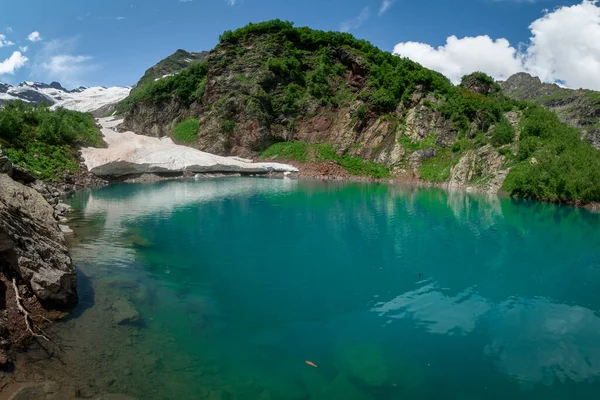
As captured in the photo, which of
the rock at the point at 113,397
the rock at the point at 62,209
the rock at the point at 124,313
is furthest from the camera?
the rock at the point at 62,209

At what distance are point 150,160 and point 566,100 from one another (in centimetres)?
14911

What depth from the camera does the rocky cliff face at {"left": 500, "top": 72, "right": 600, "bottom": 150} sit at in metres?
87.7

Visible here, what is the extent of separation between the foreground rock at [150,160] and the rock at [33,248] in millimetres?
34666

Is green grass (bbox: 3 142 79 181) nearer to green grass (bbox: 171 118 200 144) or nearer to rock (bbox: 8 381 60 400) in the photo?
green grass (bbox: 171 118 200 144)

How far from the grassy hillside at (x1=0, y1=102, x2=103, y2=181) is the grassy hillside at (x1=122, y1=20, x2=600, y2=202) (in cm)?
1818

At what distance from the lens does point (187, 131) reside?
62.0 m

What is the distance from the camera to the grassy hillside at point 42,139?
3316 centimetres

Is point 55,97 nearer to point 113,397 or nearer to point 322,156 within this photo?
point 322,156

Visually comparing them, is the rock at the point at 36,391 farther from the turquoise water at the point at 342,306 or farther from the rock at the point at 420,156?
the rock at the point at 420,156

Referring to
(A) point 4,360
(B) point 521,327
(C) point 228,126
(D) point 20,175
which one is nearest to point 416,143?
(C) point 228,126

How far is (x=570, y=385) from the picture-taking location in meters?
7.71

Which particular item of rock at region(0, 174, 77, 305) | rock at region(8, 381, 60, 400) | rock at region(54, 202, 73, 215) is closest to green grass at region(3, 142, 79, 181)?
rock at region(54, 202, 73, 215)

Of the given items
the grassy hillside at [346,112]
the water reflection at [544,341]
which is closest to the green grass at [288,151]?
the grassy hillside at [346,112]

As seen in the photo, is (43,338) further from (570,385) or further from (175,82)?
(175,82)
